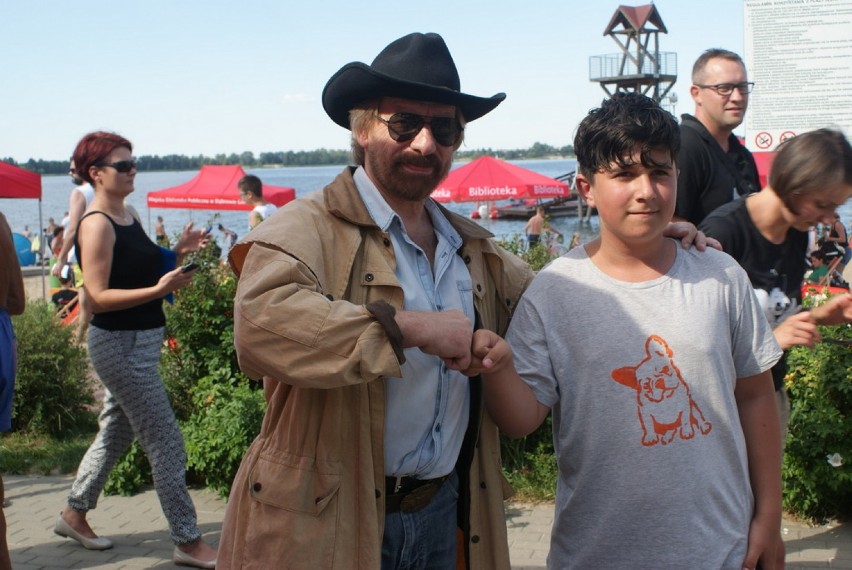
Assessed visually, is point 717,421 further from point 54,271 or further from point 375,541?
point 54,271

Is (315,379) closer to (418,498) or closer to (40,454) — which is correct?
(418,498)

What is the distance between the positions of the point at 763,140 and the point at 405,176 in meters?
6.24

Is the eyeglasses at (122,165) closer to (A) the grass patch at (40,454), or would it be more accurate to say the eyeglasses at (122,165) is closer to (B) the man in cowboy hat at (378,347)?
(B) the man in cowboy hat at (378,347)

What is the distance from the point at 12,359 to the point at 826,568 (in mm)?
3950

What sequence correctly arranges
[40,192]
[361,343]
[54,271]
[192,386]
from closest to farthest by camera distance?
[361,343]
[192,386]
[40,192]
[54,271]

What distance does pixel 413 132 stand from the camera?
2.48 metres

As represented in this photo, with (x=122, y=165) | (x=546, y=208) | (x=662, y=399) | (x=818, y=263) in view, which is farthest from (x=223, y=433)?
(x=546, y=208)

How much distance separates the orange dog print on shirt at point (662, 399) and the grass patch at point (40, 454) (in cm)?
525

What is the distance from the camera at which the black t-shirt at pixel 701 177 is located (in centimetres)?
376

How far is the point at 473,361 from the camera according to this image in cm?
219

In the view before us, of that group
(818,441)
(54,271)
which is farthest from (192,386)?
(54,271)

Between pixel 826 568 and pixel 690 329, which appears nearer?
pixel 690 329

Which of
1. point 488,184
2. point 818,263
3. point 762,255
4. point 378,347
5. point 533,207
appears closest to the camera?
point 378,347

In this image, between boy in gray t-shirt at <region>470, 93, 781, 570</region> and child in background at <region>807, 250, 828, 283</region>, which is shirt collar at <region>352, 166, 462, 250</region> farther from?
child in background at <region>807, 250, 828, 283</region>
